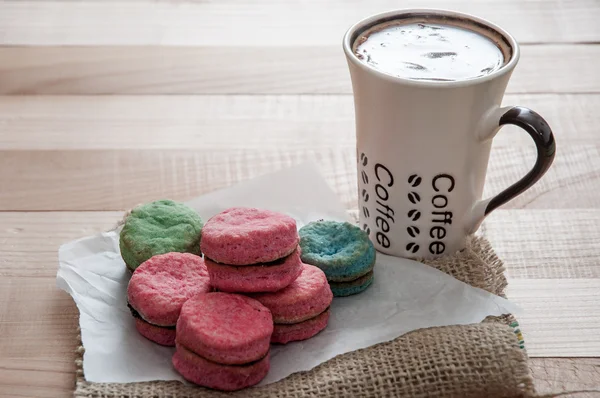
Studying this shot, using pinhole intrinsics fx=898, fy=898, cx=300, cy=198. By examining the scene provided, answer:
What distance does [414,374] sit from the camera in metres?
0.91

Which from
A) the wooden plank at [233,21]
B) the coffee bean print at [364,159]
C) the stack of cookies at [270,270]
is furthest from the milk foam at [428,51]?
the wooden plank at [233,21]

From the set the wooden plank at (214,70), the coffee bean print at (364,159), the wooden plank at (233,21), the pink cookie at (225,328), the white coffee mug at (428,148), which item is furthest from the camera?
the wooden plank at (233,21)

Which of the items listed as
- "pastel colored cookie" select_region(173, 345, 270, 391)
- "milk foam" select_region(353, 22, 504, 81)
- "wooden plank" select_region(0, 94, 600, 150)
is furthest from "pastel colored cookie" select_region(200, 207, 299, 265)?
"wooden plank" select_region(0, 94, 600, 150)

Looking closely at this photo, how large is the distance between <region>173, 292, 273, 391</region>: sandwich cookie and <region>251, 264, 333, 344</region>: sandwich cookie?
3 cm

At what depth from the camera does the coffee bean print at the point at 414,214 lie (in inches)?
41.7

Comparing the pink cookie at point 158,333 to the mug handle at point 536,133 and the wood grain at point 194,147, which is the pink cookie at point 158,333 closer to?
the wood grain at point 194,147

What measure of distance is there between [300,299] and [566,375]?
0.96 feet

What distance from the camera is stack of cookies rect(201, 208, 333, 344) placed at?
3.00 ft

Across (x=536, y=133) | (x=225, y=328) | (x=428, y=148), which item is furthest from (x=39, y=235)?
(x=536, y=133)

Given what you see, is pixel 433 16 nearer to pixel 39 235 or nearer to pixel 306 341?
pixel 306 341

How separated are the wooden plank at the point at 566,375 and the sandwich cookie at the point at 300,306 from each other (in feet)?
0.77

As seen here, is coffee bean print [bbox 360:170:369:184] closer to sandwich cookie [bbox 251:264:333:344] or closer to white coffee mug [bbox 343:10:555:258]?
white coffee mug [bbox 343:10:555:258]

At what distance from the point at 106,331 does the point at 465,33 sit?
0.54m

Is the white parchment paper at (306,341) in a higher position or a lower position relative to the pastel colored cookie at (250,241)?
lower
